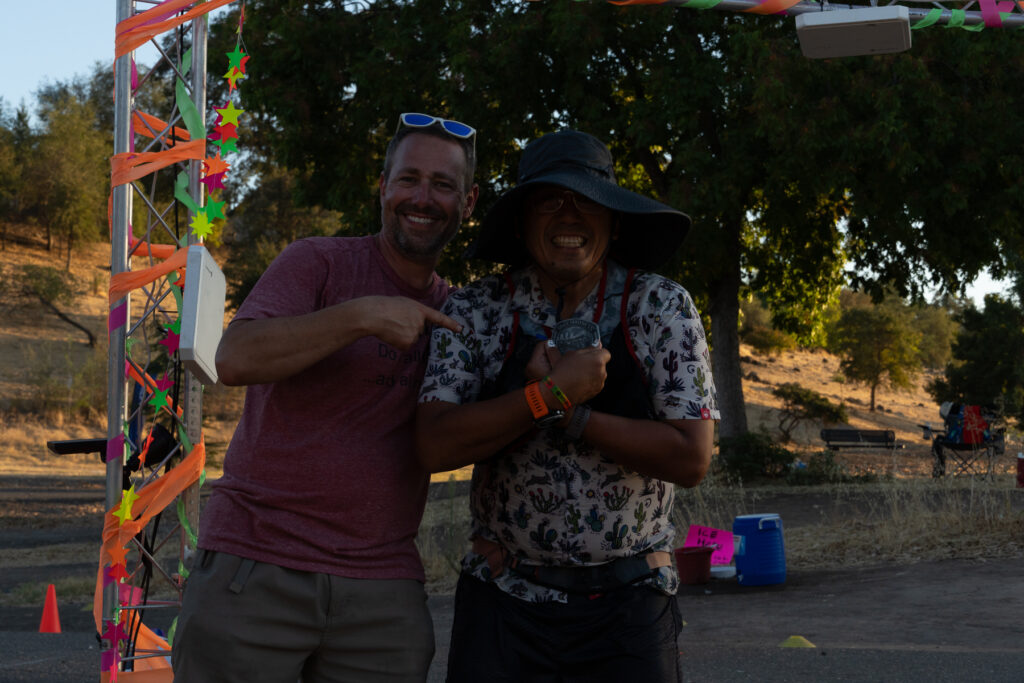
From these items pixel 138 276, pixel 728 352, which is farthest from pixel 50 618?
pixel 728 352

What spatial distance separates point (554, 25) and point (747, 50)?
2699 millimetres

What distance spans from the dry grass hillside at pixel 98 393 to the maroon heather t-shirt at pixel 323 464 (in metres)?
21.1

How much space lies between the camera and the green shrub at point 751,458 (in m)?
17.0

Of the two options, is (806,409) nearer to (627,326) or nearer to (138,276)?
(138,276)

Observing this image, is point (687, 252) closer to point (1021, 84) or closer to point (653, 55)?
point (653, 55)

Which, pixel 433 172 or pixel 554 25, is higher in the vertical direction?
pixel 554 25

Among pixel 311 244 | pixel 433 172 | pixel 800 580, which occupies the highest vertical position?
pixel 433 172

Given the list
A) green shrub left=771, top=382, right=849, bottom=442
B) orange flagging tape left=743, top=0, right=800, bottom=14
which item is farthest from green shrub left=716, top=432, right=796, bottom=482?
green shrub left=771, top=382, right=849, bottom=442

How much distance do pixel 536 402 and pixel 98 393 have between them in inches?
1324

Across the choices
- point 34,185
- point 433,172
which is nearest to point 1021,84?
point 433,172

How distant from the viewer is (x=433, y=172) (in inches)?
109

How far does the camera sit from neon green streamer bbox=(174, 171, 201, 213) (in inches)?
240

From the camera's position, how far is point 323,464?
2.55 meters

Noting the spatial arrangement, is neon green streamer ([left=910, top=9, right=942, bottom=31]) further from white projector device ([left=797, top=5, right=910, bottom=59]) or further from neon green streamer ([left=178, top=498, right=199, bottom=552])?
neon green streamer ([left=178, top=498, right=199, bottom=552])
